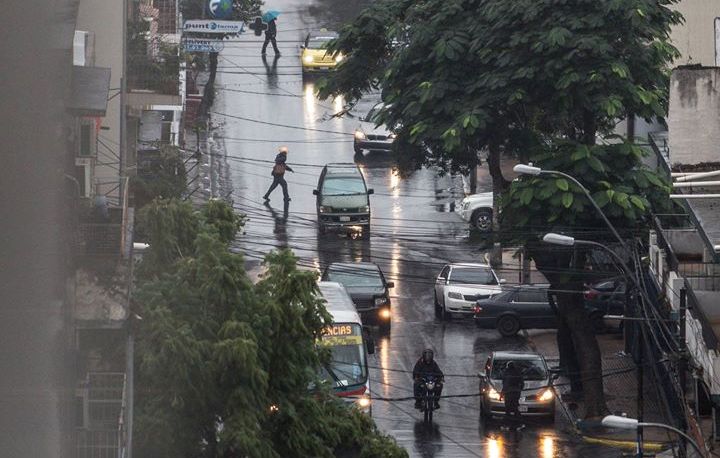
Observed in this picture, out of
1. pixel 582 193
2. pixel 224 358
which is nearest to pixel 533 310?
pixel 582 193

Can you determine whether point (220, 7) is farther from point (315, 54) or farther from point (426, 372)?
point (426, 372)

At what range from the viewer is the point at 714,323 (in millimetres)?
26141

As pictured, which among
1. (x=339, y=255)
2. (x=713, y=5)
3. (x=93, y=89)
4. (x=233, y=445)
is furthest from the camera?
(x=339, y=255)

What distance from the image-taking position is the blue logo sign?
5597 centimetres

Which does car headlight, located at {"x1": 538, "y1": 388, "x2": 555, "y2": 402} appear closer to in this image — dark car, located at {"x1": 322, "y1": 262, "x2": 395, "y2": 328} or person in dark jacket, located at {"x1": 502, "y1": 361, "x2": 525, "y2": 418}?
person in dark jacket, located at {"x1": 502, "y1": 361, "x2": 525, "y2": 418}

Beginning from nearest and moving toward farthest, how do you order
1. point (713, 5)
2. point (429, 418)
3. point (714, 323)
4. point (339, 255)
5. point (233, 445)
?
point (233, 445) → point (714, 323) → point (429, 418) → point (713, 5) → point (339, 255)

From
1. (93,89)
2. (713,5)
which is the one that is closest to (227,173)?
(713,5)

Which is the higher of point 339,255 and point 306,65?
point 306,65

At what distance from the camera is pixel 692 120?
2880 centimetres

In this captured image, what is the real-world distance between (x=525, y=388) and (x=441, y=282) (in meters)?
8.83

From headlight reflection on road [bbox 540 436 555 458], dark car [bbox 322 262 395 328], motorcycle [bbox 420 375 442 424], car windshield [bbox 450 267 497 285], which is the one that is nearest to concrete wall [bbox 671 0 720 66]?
car windshield [bbox 450 267 497 285]

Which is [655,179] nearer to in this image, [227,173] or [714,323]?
[714,323]

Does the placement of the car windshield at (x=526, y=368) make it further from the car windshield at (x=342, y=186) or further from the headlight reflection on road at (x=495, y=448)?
the car windshield at (x=342, y=186)

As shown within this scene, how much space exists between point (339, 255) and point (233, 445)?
1081 inches
